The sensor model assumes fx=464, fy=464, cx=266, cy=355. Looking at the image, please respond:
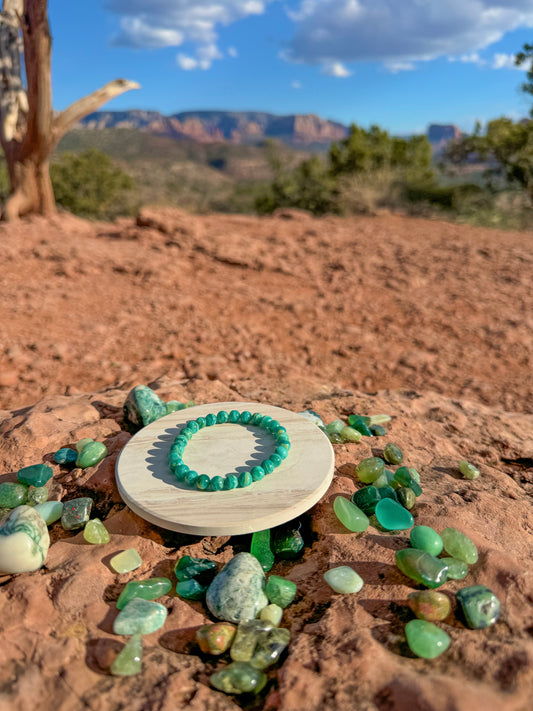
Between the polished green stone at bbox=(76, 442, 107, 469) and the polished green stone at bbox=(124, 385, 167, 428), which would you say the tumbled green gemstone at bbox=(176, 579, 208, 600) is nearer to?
the polished green stone at bbox=(76, 442, 107, 469)

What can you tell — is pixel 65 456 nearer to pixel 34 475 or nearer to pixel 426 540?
pixel 34 475

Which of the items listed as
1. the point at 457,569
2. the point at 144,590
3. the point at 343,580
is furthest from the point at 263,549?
the point at 457,569

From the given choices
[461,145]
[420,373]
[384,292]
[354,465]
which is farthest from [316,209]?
[354,465]

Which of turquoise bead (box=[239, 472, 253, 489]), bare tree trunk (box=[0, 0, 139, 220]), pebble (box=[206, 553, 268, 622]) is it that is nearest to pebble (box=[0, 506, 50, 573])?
pebble (box=[206, 553, 268, 622])

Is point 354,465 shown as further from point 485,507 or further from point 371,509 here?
point 485,507

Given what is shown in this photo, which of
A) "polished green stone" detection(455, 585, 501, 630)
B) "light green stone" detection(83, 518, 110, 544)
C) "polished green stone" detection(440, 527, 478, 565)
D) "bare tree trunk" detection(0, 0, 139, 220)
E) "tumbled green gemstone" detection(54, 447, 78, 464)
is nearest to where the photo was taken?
"polished green stone" detection(455, 585, 501, 630)
